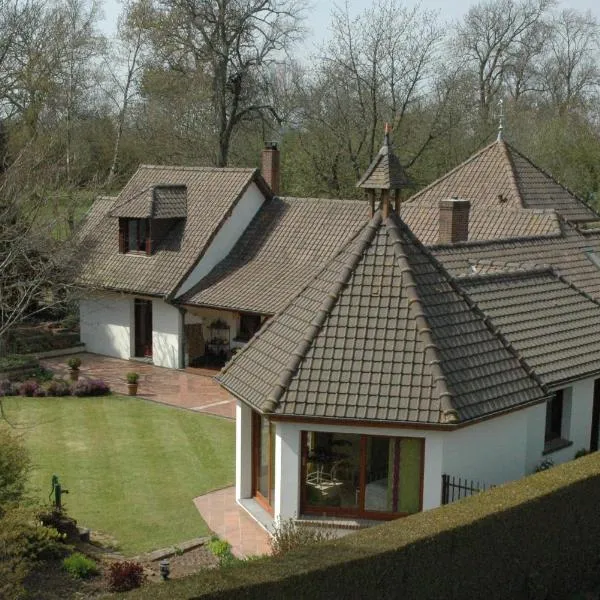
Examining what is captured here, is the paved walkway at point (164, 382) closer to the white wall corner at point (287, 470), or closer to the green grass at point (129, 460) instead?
the green grass at point (129, 460)

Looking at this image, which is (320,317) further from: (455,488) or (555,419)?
(555,419)

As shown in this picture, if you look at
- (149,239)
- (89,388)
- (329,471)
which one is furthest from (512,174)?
(329,471)

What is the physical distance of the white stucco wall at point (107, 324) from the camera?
1190 inches

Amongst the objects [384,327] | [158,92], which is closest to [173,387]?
[384,327]

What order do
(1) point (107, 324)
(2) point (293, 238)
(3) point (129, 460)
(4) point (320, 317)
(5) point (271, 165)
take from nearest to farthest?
1. (4) point (320, 317)
2. (3) point (129, 460)
3. (2) point (293, 238)
4. (1) point (107, 324)
5. (5) point (271, 165)

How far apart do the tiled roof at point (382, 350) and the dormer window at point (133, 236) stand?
1535 cm

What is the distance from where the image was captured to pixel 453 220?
23172mm

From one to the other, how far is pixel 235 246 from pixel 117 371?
6036mm

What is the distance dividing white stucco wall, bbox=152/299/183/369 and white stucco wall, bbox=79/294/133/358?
115cm

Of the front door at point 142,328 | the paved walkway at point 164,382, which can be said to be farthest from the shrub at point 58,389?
the front door at point 142,328

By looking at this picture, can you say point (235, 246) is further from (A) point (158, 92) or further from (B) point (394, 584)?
(B) point (394, 584)

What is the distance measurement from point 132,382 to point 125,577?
43.8ft

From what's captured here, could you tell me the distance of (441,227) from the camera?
77.0 feet

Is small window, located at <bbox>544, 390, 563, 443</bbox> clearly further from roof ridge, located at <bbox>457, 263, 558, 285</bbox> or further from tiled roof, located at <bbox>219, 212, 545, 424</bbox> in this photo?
roof ridge, located at <bbox>457, 263, 558, 285</bbox>
